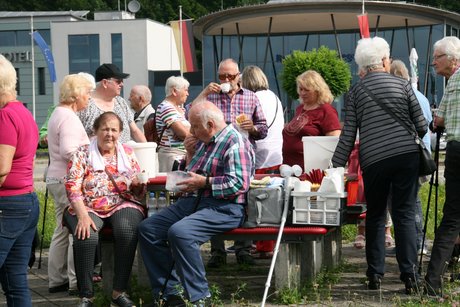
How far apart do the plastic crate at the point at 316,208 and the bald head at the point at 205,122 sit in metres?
0.75

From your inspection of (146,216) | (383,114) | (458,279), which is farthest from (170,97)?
(458,279)

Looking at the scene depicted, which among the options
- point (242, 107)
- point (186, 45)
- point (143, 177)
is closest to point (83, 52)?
point (186, 45)

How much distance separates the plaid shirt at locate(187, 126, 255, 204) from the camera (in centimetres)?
621

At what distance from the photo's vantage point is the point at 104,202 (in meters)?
6.61

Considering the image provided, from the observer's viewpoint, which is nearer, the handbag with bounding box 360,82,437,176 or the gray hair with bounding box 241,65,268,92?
the handbag with bounding box 360,82,437,176

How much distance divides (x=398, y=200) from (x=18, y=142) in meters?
3.01

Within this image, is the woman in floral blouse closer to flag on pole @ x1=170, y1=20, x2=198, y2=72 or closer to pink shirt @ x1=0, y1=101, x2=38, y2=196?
pink shirt @ x1=0, y1=101, x2=38, y2=196

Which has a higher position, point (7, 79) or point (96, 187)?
point (7, 79)

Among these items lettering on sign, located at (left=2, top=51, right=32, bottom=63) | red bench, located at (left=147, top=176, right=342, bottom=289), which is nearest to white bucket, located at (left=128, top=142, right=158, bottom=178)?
red bench, located at (left=147, top=176, right=342, bottom=289)

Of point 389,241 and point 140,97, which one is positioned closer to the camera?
point 389,241

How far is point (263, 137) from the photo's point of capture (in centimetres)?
802

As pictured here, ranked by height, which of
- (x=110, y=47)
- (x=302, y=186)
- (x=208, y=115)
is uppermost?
(x=110, y=47)

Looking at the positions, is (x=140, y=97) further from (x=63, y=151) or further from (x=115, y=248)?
(x=115, y=248)

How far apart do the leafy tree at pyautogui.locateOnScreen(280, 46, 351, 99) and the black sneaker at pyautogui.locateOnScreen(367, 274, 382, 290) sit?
146ft
